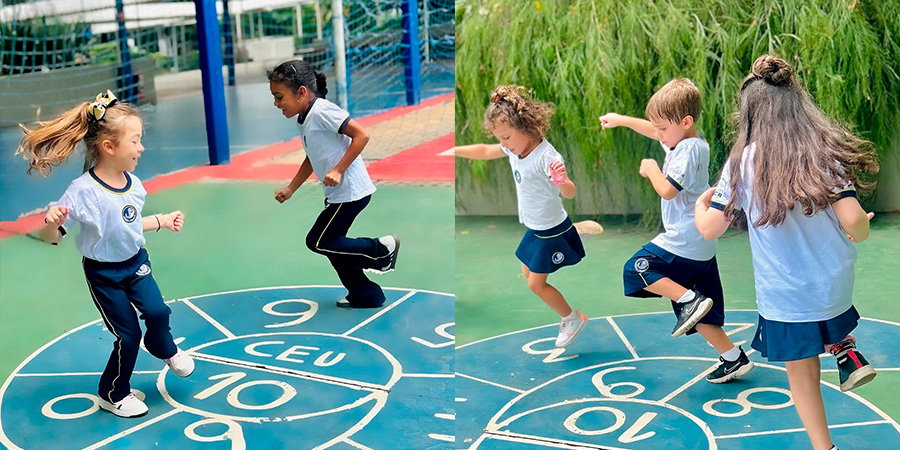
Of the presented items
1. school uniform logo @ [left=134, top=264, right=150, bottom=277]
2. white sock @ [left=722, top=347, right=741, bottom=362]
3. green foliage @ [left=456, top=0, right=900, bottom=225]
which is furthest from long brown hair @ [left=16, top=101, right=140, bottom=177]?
green foliage @ [left=456, top=0, right=900, bottom=225]

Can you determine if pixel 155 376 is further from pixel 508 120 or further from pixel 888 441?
pixel 888 441

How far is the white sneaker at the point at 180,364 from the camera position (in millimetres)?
3094

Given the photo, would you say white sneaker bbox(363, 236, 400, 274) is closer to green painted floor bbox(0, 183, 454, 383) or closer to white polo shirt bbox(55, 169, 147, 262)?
green painted floor bbox(0, 183, 454, 383)

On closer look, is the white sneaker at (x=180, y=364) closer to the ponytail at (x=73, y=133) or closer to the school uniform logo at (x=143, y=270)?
the school uniform logo at (x=143, y=270)

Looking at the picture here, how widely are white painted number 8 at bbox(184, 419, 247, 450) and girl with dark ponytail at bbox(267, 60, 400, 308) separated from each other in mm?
973

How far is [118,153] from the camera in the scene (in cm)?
278

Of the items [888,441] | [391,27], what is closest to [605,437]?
[888,441]

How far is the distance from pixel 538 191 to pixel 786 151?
128cm

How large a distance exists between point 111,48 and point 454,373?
710 centimetres

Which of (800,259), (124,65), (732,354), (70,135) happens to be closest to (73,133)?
(70,135)

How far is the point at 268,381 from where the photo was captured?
10.7 feet

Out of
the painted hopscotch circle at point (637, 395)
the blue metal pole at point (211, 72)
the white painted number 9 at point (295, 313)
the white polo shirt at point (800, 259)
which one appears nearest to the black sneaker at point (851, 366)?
the white polo shirt at point (800, 259)

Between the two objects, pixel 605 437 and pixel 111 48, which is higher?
pixel 111 48

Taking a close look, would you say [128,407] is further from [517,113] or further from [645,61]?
[645,61]
